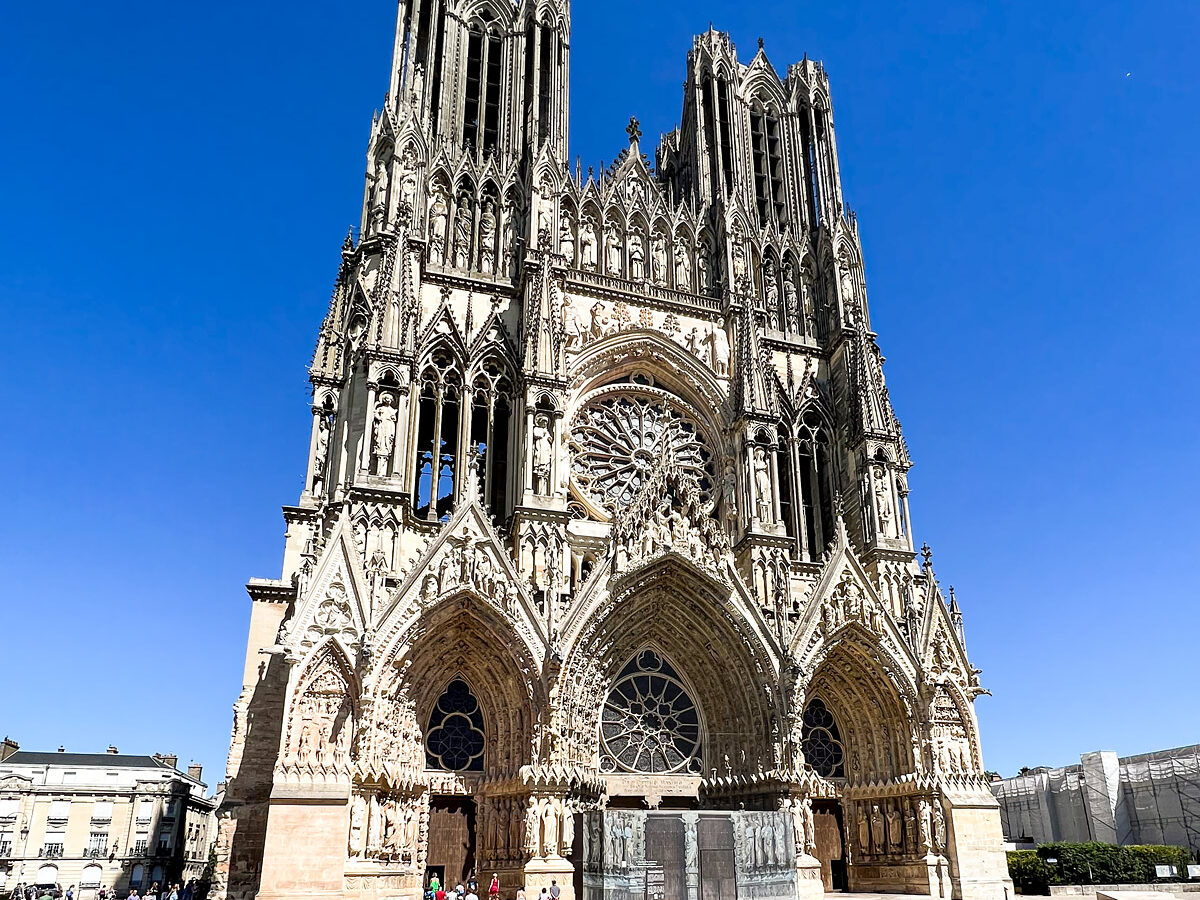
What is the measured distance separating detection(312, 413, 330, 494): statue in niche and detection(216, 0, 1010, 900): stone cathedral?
0.27 feet

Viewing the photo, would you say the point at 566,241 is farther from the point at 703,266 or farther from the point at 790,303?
the point at 790,303

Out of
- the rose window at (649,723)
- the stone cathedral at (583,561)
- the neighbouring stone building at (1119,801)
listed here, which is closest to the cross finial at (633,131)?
the stone cathedral at (583,561)

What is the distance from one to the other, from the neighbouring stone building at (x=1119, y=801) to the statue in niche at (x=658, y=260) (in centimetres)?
3134

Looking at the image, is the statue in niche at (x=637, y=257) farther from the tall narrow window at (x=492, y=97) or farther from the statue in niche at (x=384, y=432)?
the statue in niche at (x=384, y=432)

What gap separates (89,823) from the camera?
54312mm

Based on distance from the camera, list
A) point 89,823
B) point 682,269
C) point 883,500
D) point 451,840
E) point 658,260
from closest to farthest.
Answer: point 451,840 < point 883,500 < point 658,260 < point 682,269 < point 89,823

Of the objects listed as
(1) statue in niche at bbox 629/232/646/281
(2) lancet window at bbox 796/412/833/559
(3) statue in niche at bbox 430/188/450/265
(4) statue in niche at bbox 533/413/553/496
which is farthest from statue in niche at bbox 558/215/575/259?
(2) lancet window at bbox 796/412/833/559

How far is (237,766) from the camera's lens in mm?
22234

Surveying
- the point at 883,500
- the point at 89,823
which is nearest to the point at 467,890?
the point at 883,500

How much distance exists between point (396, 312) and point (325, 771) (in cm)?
1163

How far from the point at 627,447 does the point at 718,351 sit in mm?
4499

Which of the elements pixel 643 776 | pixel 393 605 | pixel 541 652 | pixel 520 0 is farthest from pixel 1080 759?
pixel 520 0

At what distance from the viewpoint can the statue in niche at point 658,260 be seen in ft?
95.6

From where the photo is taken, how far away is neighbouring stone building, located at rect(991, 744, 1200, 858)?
132ft
